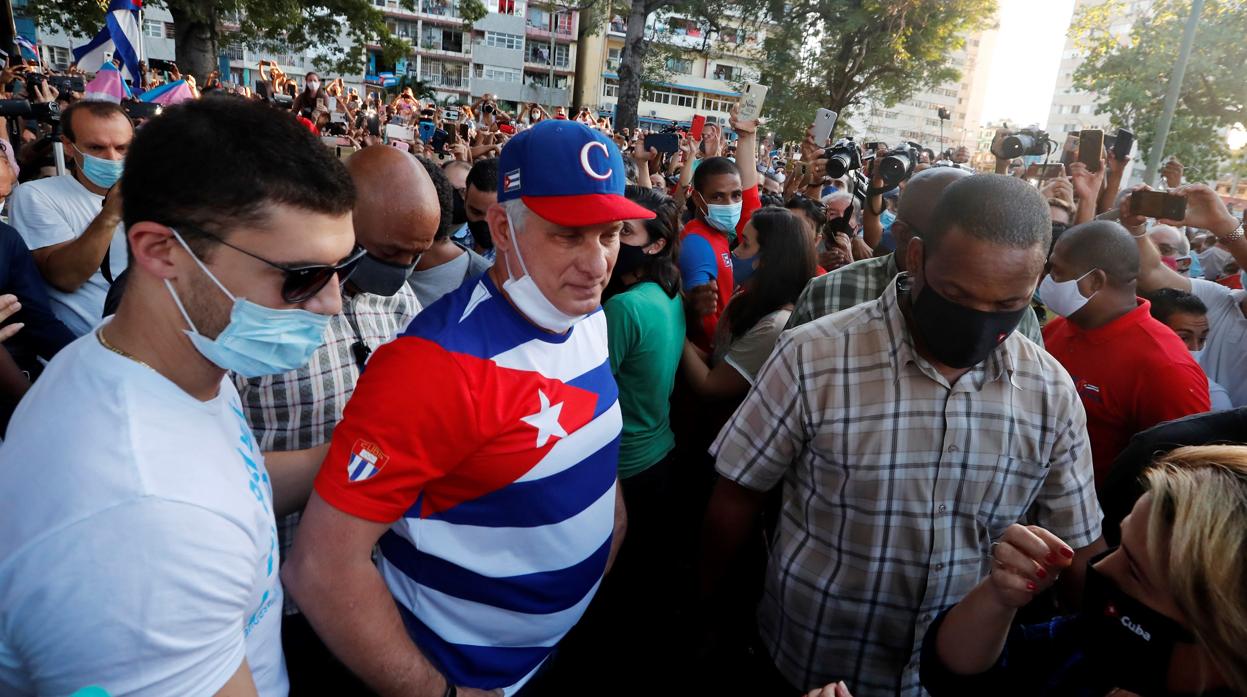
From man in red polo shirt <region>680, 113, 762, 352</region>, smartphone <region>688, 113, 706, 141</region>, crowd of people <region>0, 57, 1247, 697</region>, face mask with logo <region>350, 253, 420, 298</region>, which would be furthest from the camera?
smartphone <region>688, 113, 706, 141</region>

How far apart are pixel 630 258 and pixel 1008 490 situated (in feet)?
6.21

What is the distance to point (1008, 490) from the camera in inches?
75.1

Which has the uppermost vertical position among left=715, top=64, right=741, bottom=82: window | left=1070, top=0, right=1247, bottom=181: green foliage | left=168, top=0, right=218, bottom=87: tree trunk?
left=715, top=64, right=741, bottom=82: window

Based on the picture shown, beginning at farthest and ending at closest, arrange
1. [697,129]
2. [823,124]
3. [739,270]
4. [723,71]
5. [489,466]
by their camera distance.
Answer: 1. [723,71]
2. [823,124]
3. [697,129]
4. [739,270]
5. [489,466]

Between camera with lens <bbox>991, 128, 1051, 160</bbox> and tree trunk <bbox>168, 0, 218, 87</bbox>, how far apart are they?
64.8ft

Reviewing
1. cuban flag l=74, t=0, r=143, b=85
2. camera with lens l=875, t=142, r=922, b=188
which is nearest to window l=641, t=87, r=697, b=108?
cuban flag l=74, t=0, r=143, b=85

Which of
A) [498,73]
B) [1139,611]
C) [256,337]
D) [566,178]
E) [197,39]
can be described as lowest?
[1139,611]

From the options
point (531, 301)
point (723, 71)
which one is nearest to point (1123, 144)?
point (531, 301)

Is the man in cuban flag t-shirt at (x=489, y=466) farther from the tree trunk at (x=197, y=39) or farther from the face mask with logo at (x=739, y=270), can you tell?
the tree trunk at (x=197, y=39)

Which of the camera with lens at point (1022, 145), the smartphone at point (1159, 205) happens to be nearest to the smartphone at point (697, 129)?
the camera with lens at point (1022, 145)

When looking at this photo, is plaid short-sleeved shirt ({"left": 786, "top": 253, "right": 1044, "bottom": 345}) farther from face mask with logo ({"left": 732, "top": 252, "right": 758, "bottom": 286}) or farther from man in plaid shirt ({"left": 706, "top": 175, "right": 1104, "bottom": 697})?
face mask with logo ({"left": 732, "top": 252, "right": 758, "bottom": 286})

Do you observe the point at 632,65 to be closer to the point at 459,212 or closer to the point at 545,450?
the point at 459,212

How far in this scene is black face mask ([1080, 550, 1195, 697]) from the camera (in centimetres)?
125

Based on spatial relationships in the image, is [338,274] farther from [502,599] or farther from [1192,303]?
[1192,303]
